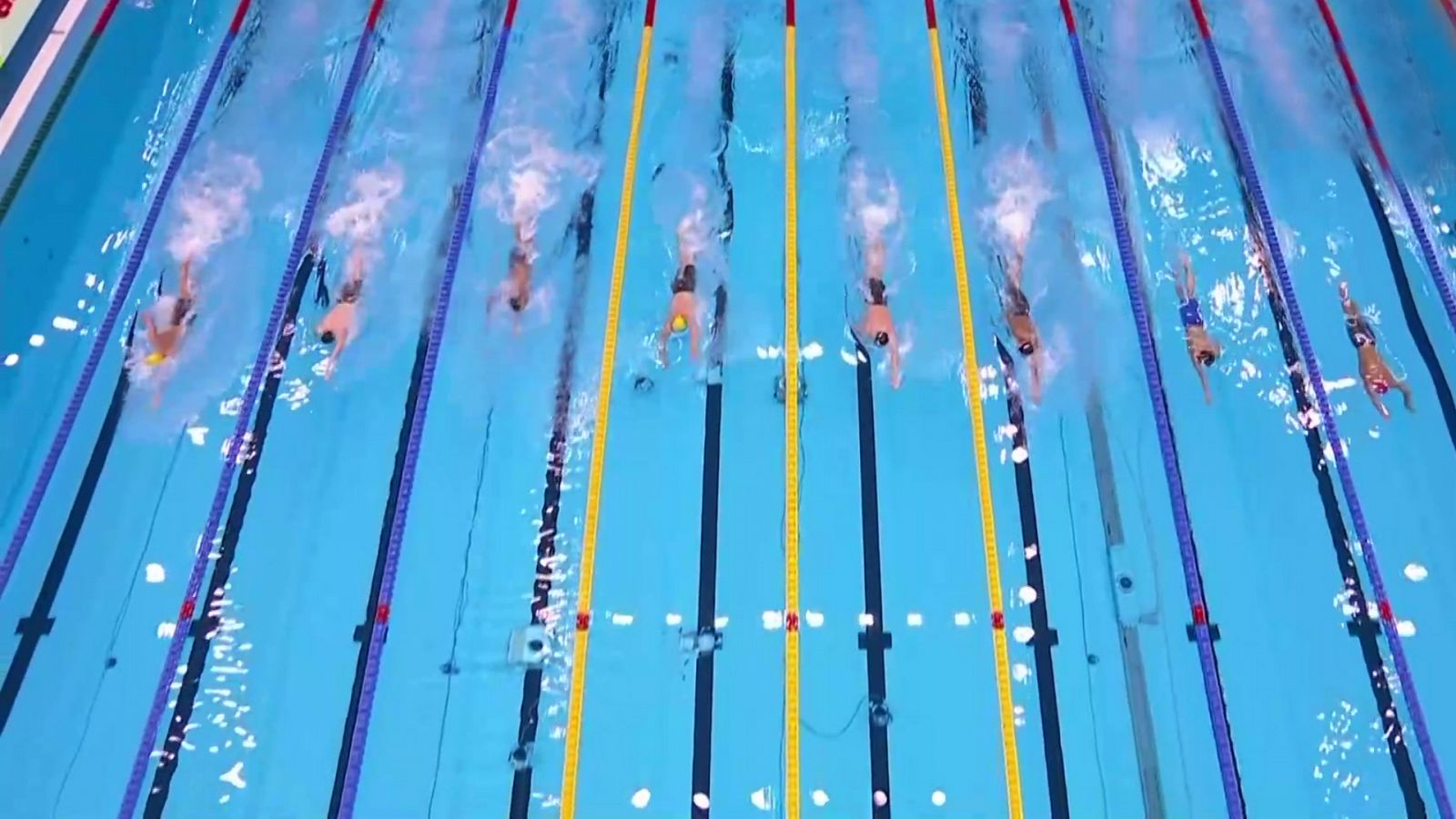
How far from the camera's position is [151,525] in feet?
10.6

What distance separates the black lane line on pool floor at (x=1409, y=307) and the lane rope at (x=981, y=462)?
1.32 meters

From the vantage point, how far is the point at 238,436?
11.1ft

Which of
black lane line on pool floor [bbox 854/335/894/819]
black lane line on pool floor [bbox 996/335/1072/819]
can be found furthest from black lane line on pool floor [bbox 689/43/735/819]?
black lane line on pool floor [bbox 996/335/1072/819]

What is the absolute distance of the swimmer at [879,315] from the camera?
3.53 m

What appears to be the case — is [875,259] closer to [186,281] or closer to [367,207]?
[367,207]

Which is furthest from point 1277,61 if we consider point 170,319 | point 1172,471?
point 170,319

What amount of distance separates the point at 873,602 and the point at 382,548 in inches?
52.9

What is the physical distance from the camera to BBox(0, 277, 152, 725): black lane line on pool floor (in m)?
2.98

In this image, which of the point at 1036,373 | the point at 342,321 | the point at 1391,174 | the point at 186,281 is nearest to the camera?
the point at 1036,373

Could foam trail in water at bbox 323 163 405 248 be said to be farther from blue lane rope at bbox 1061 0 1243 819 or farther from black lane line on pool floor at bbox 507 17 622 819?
blue lane rope at bbox 1061 0 1243 819

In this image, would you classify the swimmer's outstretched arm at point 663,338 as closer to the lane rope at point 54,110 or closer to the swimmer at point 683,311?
the swimmer at point 683,311

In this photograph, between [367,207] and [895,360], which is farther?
[367,207]

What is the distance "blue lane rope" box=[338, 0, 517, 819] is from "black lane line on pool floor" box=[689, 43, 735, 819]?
0.82 m

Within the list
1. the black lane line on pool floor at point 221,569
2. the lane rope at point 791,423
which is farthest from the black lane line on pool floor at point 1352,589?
the black lane line on pool floor at point 221,569
